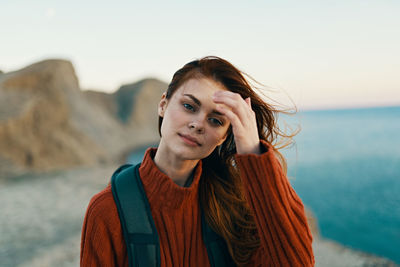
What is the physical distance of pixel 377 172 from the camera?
27.6m

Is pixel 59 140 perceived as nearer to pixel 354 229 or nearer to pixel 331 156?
pixel 354 229

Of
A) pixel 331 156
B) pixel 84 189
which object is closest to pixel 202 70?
pixel 84 189

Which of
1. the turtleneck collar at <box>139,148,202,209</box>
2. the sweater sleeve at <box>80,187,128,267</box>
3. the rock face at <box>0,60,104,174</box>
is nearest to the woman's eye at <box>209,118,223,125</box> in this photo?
the turtleneck collar at <box>139,148,202,209</box>

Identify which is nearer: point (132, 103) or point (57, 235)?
point (57, 235)

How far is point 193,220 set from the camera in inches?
72.7

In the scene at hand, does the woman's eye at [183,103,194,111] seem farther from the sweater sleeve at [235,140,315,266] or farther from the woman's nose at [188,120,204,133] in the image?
the sweater sleeve at [235,140,315,266]

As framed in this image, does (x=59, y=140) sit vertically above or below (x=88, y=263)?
below

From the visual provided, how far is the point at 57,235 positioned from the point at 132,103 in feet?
142

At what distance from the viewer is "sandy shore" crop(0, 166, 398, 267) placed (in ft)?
20.9

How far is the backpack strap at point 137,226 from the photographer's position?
1.52m

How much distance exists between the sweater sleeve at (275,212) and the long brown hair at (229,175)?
479 millimetres

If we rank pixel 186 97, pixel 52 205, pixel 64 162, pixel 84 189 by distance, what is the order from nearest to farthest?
pixel 186 97
pixel 52 205
pixel 84 189
pixel 64 162

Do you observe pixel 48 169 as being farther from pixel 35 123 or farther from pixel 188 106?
pixel 188 106

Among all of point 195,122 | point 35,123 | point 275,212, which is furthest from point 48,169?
point 275,212
